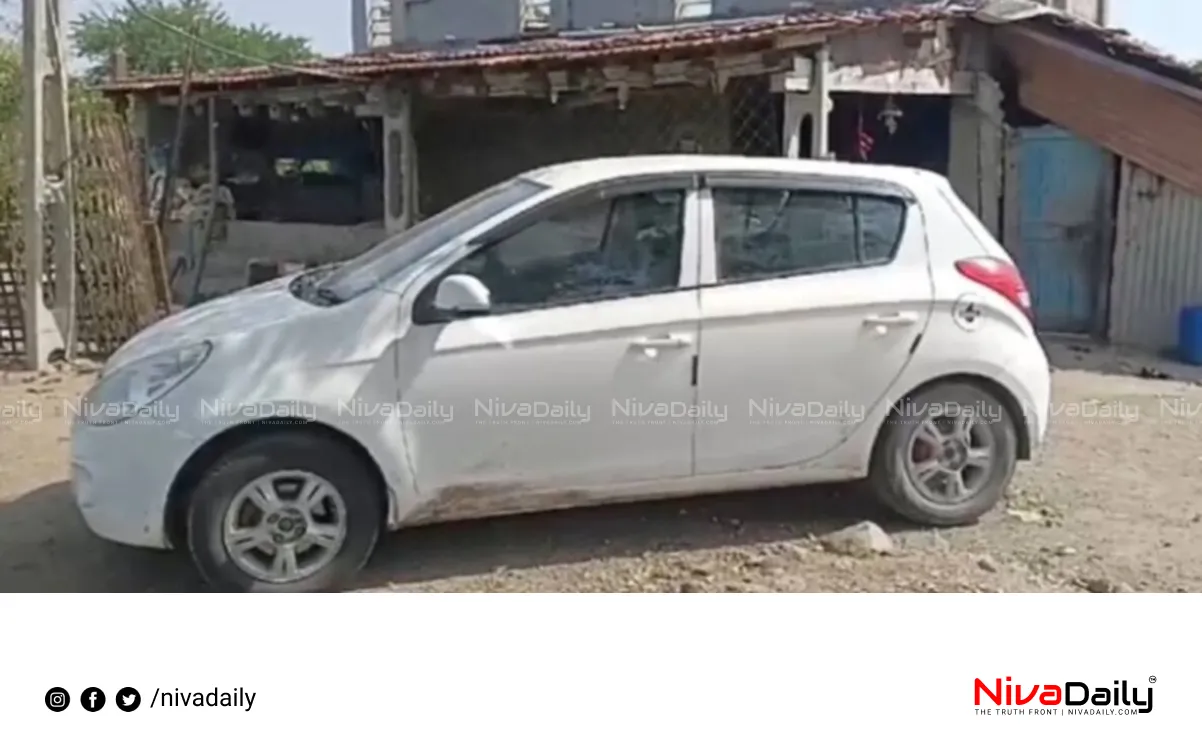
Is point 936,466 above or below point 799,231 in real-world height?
below

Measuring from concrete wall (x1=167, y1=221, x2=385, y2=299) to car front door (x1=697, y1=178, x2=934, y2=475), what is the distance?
849 centimetres

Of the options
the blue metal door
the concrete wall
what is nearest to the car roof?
the blue metal door

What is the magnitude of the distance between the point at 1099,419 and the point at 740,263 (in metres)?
3.65

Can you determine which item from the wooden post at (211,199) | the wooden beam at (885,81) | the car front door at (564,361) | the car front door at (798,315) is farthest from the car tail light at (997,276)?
the wooden post at (211,199)

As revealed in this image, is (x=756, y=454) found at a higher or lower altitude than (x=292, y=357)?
lower

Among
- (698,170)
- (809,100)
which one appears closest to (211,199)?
(809,100)

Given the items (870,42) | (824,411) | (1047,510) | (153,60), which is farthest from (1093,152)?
(153,60)

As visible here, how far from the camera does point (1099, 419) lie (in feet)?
24.1

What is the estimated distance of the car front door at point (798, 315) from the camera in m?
4.61

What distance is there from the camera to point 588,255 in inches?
180

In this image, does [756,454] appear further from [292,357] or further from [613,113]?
[613,113]

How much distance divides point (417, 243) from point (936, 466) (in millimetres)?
2218

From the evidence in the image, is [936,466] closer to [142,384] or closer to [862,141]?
[142,384]
